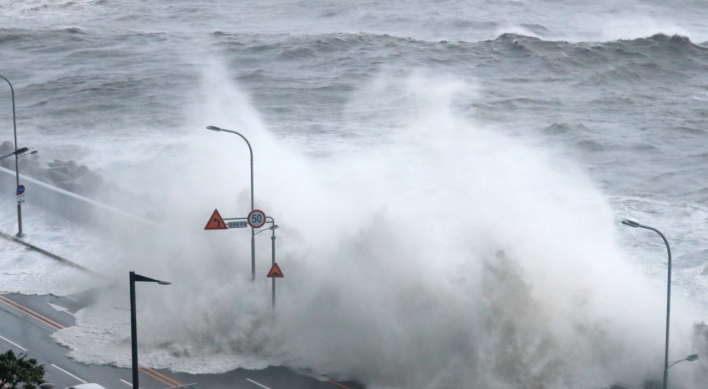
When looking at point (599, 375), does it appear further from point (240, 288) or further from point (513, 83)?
point (513, 83)

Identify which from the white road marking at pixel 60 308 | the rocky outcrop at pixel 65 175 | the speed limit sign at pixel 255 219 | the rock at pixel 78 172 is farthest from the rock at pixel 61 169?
the speed limit sign at pixel 255 219

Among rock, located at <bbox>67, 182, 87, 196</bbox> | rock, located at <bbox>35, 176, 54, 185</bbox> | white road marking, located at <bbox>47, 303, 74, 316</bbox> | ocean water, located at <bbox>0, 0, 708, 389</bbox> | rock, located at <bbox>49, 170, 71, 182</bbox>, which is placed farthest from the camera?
rock, located at <bbox>49, 170, 71, 182</bbox>

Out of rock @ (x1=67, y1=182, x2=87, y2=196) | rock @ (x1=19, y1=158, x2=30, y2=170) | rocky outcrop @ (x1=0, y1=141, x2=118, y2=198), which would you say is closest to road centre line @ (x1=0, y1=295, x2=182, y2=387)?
rock @ (x1=67, y1=182, x2=87, y2=196)

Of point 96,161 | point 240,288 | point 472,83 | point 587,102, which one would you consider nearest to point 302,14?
point 472,83

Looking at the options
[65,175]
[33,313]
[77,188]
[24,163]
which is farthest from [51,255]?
[24,163]

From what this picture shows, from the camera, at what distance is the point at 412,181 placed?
45.7 m

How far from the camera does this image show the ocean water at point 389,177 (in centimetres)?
2455

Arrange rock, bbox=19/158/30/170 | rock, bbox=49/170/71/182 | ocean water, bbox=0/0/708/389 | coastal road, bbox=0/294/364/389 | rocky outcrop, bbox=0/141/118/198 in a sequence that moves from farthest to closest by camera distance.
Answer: rock, bbox=19/158/30/170
rock, bbox=49/170/71/182
rocky outcrop, bbox=0/141/118/198
ocean water, bbox=0/0/708/389
coastal road, bbox=0/294/364/389

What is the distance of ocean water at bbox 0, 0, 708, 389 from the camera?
24.5m

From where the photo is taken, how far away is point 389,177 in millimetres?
46125

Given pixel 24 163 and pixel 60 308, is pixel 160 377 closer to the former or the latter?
pixel 60 308

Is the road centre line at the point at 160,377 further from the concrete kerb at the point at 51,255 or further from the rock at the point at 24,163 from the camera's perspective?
the rock at the point at 24,163

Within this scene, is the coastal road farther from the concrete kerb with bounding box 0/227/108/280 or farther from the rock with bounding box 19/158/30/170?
the rock with bounding box 19/158/30/170

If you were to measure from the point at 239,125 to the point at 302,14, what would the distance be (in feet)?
153
